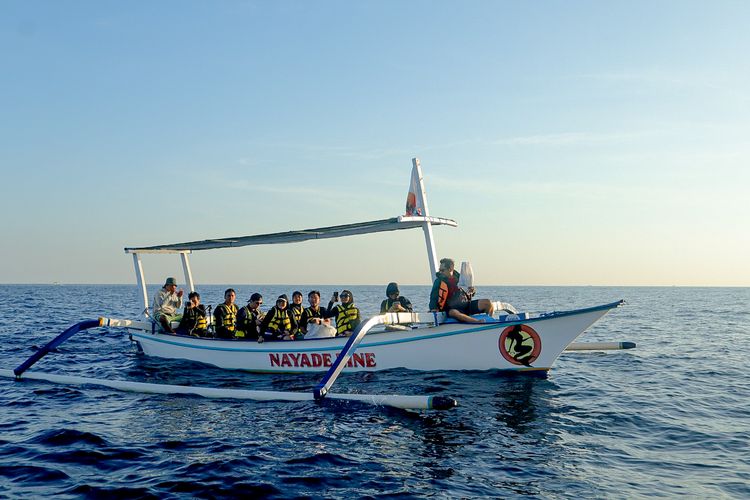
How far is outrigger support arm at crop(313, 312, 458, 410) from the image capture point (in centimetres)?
855

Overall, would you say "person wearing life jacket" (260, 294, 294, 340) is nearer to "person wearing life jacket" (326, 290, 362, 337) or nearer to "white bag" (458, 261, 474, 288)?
"person wearing life jacket" (326, 290, 362, 337)

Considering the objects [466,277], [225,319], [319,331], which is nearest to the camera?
[466,277]

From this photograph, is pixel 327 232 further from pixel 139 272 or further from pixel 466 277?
pixel 139 272

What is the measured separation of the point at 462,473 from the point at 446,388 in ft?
14.0

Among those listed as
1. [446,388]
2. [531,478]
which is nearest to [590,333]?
[446,388]

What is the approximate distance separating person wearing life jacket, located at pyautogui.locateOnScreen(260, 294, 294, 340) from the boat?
618 millimetres

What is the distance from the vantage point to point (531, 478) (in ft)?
21.1

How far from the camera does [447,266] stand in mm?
11711

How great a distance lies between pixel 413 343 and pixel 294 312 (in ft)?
12.4

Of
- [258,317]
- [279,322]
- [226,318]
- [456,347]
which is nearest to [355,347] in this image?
[456,347]

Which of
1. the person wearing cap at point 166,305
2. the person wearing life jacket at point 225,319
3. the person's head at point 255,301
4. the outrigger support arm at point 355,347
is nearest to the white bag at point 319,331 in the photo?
the person's head at point 255,301

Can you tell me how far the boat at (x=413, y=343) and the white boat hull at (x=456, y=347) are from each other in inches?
0.8

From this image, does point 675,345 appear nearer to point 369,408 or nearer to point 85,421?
point 369,408

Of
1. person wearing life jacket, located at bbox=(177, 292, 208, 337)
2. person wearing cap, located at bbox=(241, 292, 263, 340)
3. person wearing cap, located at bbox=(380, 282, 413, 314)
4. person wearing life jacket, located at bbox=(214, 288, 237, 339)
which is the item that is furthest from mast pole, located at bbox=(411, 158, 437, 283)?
person wearing life jacket, located at bbox=(177, 292, 208, 337)
